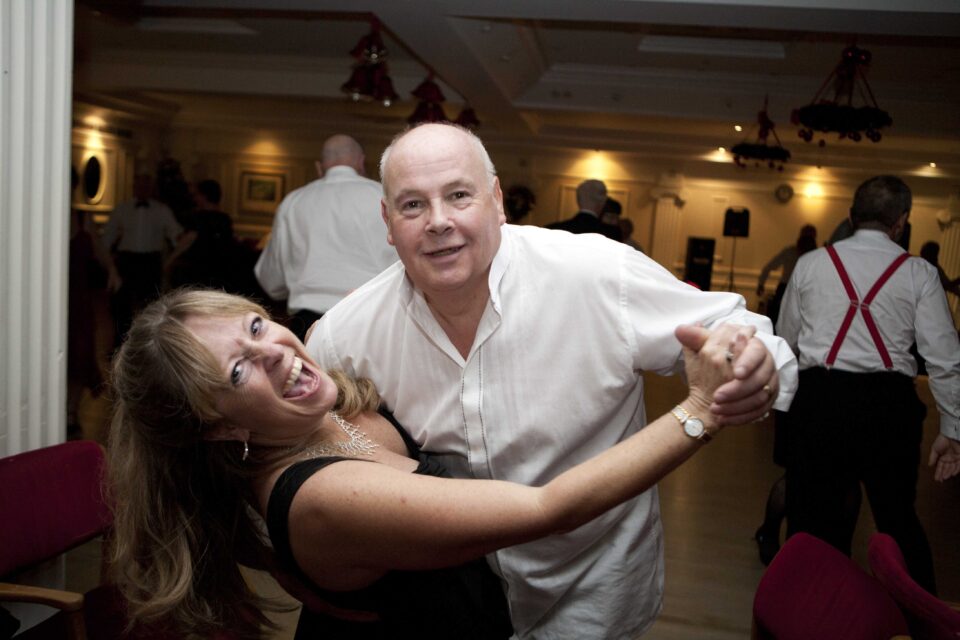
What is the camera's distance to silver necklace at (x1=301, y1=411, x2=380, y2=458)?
1454 mm

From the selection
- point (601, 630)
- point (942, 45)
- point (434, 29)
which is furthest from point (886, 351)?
point (942, 45)

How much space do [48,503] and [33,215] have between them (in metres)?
0.86

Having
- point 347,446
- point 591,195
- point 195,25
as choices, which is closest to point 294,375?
point 347,446

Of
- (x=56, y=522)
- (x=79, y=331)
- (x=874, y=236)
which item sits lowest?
(x=56, y=522)

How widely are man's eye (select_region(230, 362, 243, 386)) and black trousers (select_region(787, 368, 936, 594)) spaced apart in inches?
99.3

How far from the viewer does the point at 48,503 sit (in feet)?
7.10

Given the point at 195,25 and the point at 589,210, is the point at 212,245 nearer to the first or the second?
the point at 195,25

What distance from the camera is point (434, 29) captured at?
5.48m

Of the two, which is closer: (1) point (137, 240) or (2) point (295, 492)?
(2) point (295, 492)

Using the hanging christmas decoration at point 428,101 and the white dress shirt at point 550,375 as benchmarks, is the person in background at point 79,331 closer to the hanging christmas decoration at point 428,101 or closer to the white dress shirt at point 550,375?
the hanging christmas decoration at point 428,101

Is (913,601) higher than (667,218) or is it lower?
lower

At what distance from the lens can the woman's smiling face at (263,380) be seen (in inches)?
53.5

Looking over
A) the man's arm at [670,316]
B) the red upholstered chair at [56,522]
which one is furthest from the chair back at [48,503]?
the man's arm at [670,316]

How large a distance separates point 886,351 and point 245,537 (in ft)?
8.28
